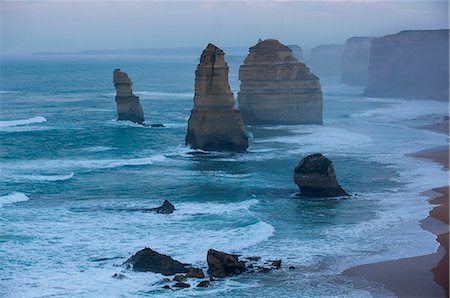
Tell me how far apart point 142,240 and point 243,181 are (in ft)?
47.5

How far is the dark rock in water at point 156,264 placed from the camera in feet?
88.3

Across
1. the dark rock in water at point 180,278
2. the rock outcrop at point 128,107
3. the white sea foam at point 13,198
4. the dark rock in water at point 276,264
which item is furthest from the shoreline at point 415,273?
the rock outcrop at point 128,107

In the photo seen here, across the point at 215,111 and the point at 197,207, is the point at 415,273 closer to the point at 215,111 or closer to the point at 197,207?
the point at 197,207

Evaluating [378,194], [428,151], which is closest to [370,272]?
[378,194]

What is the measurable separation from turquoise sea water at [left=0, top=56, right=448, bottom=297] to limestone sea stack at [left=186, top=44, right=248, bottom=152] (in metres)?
1.52

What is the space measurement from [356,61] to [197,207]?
125 m

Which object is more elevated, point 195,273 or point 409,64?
point 409,64

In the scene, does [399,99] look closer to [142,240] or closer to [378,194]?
[378,194]

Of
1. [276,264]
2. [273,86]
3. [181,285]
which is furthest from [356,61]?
[181,285]

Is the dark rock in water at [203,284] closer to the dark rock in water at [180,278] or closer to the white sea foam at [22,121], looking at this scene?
the dark rock in water at [180,278]

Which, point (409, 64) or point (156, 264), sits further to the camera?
point (409, 64)

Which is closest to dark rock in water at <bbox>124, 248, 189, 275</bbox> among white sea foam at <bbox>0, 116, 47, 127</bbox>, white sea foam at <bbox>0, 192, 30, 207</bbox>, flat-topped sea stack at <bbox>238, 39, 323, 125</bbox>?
white sea foam at <bbox>0, 192, 30, 207</bbox>

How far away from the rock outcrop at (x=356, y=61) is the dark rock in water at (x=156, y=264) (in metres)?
131

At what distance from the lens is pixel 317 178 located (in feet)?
130
